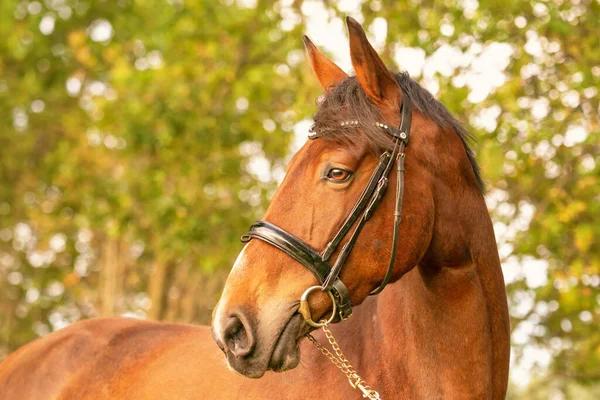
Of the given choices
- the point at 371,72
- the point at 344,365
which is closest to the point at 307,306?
the point at 344,365

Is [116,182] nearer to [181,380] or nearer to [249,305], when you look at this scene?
[181,380]

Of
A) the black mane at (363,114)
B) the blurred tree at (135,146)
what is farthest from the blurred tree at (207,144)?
the black mane at (363,114)

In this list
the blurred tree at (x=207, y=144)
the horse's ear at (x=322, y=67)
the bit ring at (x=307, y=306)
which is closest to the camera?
the bit ring at (x=307, y=306)

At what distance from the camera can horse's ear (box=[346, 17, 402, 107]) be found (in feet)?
11.0

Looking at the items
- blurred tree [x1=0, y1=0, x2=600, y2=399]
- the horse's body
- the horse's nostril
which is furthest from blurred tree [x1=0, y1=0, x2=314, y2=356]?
the horse's nostril

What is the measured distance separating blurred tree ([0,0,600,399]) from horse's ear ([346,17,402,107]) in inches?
139

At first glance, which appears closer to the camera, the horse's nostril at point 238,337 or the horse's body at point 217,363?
the horse's nostril at point 238,337

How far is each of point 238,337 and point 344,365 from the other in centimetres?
69

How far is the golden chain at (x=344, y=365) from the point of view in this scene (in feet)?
11.7

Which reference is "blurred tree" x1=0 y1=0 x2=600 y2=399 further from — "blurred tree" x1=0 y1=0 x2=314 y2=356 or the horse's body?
the horse's body

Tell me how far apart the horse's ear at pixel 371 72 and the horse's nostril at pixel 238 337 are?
1.21 meters

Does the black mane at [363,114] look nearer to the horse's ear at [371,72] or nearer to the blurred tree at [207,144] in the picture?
the horse's ear at [371,72]

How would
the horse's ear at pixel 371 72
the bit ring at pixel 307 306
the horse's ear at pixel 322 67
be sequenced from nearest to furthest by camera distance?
the bit ring at pixel 307 306 < the horse's ear at pixel 371 72 < the horse's ear at pixel 322 67

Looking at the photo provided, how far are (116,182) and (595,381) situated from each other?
28.3 ft
